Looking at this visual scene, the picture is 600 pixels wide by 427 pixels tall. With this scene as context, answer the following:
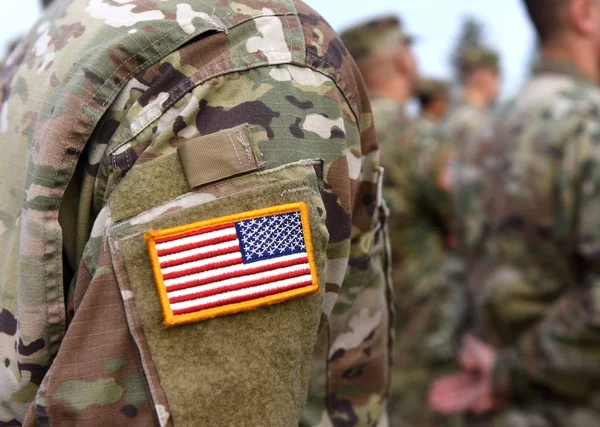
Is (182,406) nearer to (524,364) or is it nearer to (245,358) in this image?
(245,358)

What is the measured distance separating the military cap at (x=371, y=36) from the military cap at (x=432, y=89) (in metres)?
2.45

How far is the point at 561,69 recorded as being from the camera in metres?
2.43

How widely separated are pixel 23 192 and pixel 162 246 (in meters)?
0.26

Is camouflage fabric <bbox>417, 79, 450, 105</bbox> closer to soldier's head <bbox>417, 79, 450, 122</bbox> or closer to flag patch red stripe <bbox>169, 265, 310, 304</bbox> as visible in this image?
soldier's head <bbox>417, 79, 450, 122</bbox>

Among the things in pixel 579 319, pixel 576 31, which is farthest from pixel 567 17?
pixel 579 319

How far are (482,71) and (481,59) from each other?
0.13 m

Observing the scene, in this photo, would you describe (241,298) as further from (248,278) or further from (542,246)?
(542,246)

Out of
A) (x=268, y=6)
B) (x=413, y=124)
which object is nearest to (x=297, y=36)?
(x=268, y=6)

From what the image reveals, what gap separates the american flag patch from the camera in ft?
2.58

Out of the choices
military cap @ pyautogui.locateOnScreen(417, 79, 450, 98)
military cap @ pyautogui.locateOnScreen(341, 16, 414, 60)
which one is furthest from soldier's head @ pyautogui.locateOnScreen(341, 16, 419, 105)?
military cap @ pyautogui.locateOnScreen(417, 79, 450, 98)

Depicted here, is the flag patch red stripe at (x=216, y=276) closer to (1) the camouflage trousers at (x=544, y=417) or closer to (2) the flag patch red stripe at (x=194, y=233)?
(2) the flag patch red stripe at (x=194, y=233)

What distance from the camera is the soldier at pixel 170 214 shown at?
0.79 meters

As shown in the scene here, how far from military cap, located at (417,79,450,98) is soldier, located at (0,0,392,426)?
5.98 meters

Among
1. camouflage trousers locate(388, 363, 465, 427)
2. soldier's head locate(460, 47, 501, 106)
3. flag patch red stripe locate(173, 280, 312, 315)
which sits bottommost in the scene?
camouflage trousers locate(388, 363, 465, 427)
